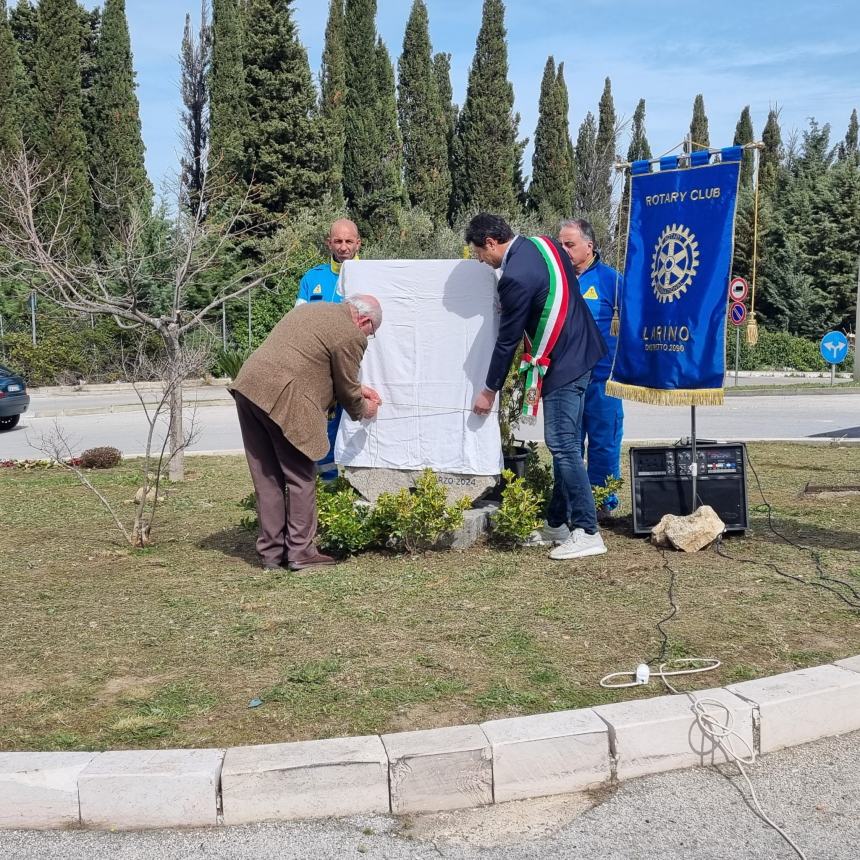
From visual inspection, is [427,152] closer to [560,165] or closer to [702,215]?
[560,165]

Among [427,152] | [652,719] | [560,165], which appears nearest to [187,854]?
[652,719]

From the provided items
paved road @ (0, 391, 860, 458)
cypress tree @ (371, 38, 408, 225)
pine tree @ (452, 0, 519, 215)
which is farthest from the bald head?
pine tree @ (452, 0, 519, 215)

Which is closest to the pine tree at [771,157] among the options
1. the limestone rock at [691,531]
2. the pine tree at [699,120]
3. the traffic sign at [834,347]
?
the pine tree at [699,120]

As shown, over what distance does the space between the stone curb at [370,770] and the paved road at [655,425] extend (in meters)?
8.70

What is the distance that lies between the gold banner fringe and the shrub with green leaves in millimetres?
1301

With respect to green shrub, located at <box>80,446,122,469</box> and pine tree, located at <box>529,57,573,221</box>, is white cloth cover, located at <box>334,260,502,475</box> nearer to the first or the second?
green shrub, located at <box>80,446,122,469</box>

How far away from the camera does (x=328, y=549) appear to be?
20.4 feet

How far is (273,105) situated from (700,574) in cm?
2997

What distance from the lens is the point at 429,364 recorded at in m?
6.19

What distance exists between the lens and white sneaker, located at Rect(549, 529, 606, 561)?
5.95 metres

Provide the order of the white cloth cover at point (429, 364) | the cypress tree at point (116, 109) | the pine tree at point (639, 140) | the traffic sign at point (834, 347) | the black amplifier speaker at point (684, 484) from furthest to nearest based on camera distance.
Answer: the pine tree at point (639, 140) → the cypress tree at point (116, 109) → the traffic sign at point (834, 347) → the black amplifier speaker at point (684, 484) → the white cloth cover at point (429, 364)

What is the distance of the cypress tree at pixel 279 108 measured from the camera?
1268 inches

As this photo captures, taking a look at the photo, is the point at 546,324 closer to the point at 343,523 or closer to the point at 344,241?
the point at 343,523

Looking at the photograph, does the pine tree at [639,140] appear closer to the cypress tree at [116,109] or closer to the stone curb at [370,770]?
the cypress tree at [116,109]
